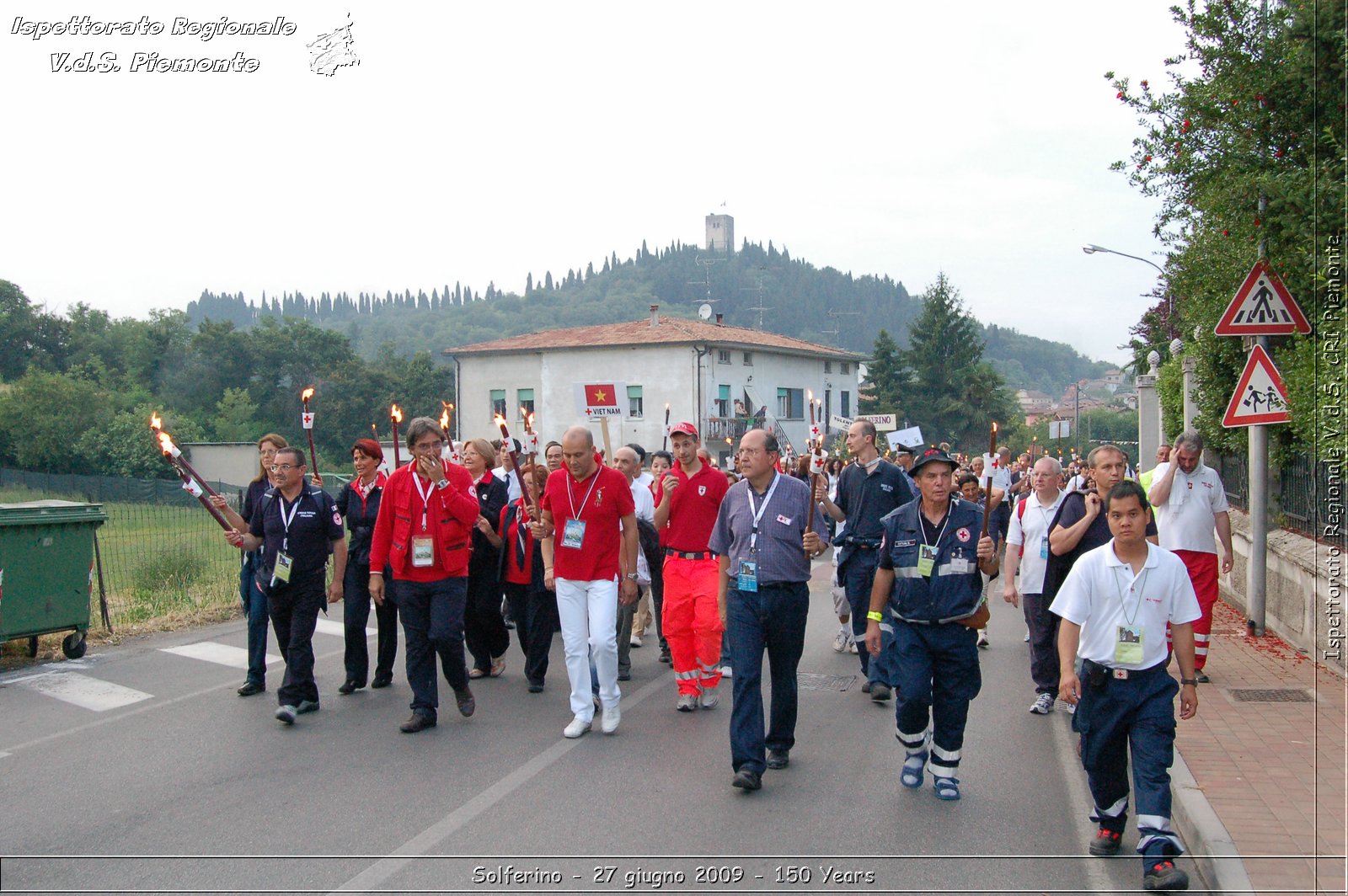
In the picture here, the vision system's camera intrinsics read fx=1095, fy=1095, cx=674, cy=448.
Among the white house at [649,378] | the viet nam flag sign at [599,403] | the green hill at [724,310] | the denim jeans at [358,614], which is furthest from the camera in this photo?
the green hill at [724,310]

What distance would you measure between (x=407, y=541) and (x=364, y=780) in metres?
1.75

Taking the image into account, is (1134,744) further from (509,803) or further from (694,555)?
(694,555)

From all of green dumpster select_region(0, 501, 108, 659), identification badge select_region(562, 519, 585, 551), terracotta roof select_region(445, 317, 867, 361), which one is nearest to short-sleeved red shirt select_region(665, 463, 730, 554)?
identification badge select_region(562, 519, 585, 551)

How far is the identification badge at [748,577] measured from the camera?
6.39 meters

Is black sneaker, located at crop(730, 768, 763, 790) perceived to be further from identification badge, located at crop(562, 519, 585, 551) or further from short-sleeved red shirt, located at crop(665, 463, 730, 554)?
short-sleeved red shirt, located at crop(665, 463, 730, 554)

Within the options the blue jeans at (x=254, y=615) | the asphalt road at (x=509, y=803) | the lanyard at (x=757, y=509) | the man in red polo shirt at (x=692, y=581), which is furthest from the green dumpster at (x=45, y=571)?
the lanyard at (x=757, y=509)

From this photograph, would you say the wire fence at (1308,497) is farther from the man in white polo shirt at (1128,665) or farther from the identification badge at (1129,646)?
the identification badge at (1129,646)

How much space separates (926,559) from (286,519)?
4.71 m

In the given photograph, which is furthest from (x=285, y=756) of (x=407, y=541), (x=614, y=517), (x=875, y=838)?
(x=875, y=838)

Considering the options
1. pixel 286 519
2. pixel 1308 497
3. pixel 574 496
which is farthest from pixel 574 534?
pixel 1308 497

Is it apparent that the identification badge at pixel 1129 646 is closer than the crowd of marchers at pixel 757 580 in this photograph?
Yes

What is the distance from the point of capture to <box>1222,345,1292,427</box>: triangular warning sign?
8953mm

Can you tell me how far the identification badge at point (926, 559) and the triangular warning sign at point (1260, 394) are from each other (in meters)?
4.38

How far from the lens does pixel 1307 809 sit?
214 inches
